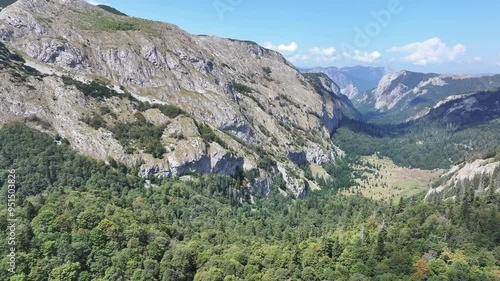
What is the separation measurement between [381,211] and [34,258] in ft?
434

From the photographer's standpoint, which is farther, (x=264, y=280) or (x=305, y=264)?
(x=305, y=264)

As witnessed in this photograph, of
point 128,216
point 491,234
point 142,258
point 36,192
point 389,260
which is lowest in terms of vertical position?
point 491,234

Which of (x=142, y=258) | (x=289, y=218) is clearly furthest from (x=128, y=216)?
(x=289, y=218)

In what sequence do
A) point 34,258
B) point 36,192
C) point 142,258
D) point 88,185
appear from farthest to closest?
point 88,185 → point 36,192 → point 142,258 → point 34,258

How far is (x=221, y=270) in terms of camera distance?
318 feet

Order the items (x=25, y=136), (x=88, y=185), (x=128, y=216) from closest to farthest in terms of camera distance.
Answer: (x=128, y=216) < (x=88, y=185) < (x=25, y=136)

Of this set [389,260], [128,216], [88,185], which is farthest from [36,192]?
[389,260]

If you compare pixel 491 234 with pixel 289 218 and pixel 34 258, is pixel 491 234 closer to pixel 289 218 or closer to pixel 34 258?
pixel 289 218

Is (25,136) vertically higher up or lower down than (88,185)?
higher up

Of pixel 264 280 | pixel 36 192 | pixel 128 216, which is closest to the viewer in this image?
pixel 264 280

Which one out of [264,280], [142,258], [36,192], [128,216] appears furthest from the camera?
[36,192]

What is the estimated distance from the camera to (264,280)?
312 feet

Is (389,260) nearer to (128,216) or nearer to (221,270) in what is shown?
(221,270)

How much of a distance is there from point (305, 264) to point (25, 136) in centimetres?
14805
